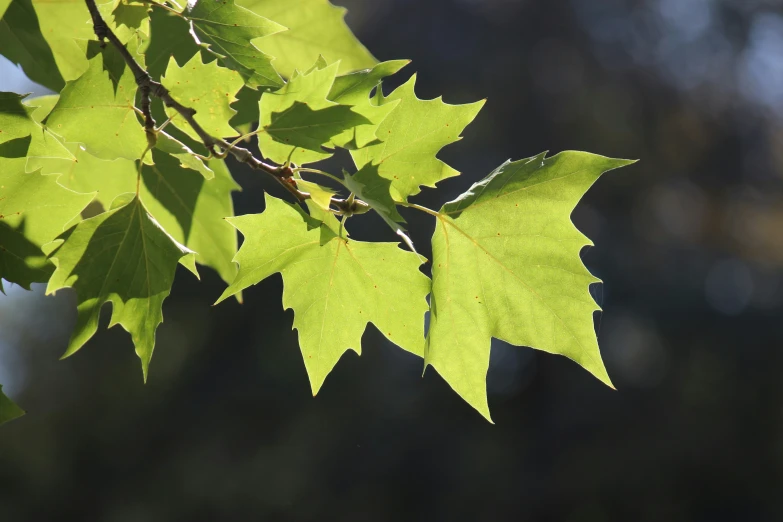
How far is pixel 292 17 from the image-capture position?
0.79 metres

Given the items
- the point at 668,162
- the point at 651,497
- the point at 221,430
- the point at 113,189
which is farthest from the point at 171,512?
the point at 113,189

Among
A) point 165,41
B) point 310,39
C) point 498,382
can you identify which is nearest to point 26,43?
point 165,41

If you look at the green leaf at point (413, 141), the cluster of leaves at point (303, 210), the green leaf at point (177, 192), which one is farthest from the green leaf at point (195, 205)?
the green leaf at point (413, 141)

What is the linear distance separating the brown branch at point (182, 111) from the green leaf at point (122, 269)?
89mm

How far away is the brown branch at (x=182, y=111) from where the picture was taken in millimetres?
532

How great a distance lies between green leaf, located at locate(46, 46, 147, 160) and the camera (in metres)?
0.56

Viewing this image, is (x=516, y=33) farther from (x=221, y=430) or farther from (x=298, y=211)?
(x=298, y=211)

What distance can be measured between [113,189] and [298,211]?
321mm

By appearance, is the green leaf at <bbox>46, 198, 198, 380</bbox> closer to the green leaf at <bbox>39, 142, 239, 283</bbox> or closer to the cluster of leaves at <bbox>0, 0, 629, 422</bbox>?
the cluster of leaves at <bbox>0, 0, 629, 422</bbox>

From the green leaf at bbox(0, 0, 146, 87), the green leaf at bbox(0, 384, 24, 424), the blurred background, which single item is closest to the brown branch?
the green leaf at bbox(0, 0, 146, 87)

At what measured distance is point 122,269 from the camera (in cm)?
59

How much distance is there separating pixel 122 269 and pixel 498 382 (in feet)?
20.7

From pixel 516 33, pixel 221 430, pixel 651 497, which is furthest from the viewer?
pixel 516 33

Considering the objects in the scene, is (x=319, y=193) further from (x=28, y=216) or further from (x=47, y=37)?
(x=47, y=37)
